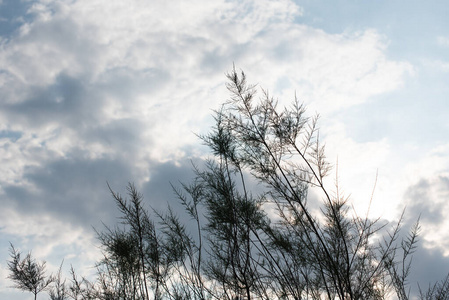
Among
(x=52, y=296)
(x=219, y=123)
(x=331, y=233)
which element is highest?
(x=219, y=123)

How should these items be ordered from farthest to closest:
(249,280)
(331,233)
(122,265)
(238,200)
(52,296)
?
(52,296) → (122,265) → (238,200) → (331,233) → (249,280)

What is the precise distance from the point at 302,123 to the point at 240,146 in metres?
0.77

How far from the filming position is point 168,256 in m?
4.31

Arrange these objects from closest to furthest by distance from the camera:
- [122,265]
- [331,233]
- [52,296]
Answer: [331,233] < [122,265] < [52,296]

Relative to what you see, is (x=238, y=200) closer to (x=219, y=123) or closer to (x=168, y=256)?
(x=219, y=123)

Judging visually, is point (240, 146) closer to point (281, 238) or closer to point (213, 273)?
point (281, 238)

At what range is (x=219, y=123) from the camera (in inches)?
161

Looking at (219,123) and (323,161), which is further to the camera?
(219,123)

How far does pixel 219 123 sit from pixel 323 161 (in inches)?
51.0

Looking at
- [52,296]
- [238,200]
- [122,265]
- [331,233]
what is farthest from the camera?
[52,296]

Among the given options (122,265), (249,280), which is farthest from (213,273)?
(122,265)

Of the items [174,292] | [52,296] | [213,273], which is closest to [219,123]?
[213,273]

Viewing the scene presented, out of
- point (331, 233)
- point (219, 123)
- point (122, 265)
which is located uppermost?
point (219, 123)

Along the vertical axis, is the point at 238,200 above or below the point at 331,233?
above
